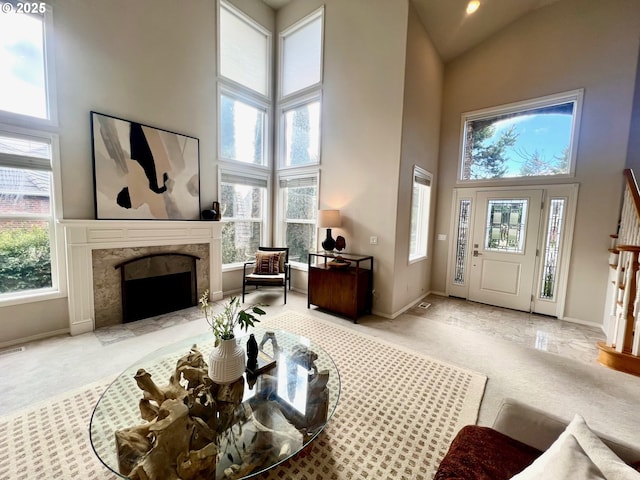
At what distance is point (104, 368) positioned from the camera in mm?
2340

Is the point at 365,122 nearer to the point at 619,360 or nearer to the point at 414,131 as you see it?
the point at 414,131

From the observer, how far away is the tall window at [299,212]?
4.59 metres

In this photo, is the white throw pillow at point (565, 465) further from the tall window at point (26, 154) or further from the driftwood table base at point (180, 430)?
the tall window at point (26, 154)

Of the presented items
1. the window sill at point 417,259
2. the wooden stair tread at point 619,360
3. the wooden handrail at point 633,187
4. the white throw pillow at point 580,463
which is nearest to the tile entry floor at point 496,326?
the wooden stair tread at point 619,360

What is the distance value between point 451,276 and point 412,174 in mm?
Result: 2077

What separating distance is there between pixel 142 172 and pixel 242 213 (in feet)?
5.41

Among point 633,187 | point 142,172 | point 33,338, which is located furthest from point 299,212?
point 633,187

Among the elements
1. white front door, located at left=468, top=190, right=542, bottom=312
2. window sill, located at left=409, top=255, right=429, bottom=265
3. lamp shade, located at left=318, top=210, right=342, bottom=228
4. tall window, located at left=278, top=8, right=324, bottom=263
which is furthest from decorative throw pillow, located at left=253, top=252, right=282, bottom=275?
white front door, located at left=468, top=190, right=542, bottom=312

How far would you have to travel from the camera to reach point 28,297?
2746 mm

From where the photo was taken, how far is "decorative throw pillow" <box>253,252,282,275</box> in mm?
4309

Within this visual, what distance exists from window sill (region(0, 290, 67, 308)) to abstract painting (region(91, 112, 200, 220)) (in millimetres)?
955

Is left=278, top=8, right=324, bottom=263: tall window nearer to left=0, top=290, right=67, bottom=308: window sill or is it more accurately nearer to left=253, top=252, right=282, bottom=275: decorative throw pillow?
left=253, top=252, right=282, bottom=275: decorative throw pillow

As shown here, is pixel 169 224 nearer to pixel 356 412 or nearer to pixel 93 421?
pixel 93 421

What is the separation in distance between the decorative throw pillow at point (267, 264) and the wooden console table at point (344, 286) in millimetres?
708
